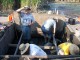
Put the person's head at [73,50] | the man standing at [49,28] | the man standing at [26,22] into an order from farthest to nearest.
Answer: the man standing at [49,28] → the man standing at [26,22] → the person's head at [73,50]

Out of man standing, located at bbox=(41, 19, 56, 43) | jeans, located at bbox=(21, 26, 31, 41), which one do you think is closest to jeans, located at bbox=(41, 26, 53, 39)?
man standing, located at bbox=(41, 19, 56, 43)

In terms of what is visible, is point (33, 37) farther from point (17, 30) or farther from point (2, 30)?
point (2, 30)

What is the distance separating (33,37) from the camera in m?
10.0

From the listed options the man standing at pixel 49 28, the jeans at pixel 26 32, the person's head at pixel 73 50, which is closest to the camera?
the person's head at pixel 73 50

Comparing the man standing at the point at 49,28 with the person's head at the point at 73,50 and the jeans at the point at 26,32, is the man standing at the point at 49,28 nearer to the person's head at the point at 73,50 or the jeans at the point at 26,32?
the jeans at the point at 26,32

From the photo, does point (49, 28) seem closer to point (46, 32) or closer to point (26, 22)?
point (46, 32)

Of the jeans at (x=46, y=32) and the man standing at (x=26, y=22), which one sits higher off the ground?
the man standing at (x=26, y=22)

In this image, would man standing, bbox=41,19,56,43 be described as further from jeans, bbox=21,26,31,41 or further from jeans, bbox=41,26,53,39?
jeans, bbox=21,26,31,41

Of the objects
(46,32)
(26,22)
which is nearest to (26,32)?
(26,22)

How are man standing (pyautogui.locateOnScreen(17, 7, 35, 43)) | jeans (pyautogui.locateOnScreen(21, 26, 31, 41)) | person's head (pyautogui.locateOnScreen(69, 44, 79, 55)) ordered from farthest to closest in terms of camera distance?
jeans (pyautogui.locateOnScreen(21, 26, 31, 41))
man standing (pyautogui.locateOnScreen(17, 7, 35, 43))
person's head (pyautogui.locateOnScreen(69, 44, 79, 55))

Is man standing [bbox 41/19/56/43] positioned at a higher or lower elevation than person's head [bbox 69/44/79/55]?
lower

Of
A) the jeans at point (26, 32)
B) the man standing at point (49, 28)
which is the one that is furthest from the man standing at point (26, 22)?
the man standing at point (49, 28)

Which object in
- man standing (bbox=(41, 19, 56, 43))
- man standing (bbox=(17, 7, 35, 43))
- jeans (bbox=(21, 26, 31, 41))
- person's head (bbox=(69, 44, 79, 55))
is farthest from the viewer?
man standing (bbox=(41, 19, 56, 43))

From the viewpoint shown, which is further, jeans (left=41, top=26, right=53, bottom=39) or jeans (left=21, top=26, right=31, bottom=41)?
jeans (left=41, top=26, right=53, bottom=39)
